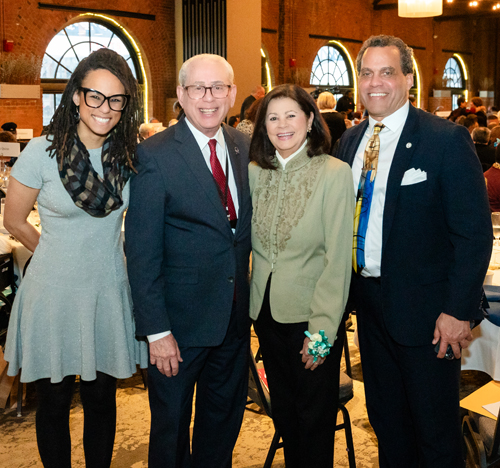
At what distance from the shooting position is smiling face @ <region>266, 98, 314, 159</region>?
2127 mm

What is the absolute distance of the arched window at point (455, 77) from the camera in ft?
77.7

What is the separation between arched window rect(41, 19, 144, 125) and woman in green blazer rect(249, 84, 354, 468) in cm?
1055

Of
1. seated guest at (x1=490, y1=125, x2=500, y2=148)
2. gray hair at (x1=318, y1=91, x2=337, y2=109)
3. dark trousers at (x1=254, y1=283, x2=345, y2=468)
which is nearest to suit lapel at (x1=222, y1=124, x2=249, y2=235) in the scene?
dark trousers at (x1=254, y1=283, x2=345, y2=468)

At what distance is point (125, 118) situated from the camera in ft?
7.20

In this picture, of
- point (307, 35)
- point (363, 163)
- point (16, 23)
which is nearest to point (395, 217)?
point (363, 163)

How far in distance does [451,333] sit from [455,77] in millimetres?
24509

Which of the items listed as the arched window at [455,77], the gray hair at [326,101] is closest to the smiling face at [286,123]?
the gray hair at [326,101]

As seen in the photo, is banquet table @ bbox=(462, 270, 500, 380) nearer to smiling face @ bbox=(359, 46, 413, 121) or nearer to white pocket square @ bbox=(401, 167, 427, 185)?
white pocket square @ bbox=(401, 167, 427, 185)

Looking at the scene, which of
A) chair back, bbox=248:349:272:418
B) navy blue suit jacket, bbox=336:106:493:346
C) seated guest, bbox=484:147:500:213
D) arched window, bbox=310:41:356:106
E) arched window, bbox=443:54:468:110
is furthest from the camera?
arched window, bbox=443:54:468:110

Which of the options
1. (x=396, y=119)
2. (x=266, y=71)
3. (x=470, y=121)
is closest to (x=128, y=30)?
(x=266, y=71)

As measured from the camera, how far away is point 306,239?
2.10 metres

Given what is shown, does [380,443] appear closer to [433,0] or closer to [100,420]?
[100,420]

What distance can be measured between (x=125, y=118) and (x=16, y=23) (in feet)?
33.6

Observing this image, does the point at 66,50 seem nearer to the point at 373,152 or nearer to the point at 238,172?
the point at 238,172
